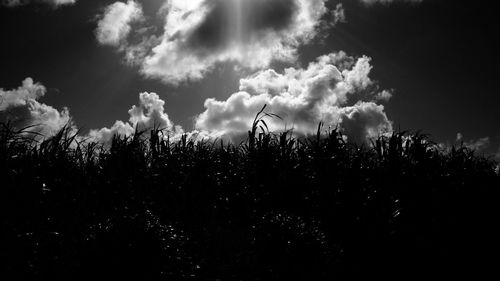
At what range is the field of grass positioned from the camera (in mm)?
4148

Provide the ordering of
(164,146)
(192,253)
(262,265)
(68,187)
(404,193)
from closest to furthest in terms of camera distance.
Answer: (262,265)
(192,253)
(68,187)
(404,193)
(164,146)

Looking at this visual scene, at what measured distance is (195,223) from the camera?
20.8 ft

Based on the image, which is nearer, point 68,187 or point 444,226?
point 68,187

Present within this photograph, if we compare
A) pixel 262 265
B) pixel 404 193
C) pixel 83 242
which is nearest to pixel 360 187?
pixel 404 193

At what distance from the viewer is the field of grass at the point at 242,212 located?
4.15 meters

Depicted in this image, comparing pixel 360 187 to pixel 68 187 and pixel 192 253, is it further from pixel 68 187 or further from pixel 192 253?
pixel 68 187

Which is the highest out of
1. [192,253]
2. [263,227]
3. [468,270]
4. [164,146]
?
[164,146]

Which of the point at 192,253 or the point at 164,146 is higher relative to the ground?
the point at 164,146

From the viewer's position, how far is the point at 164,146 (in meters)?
9.14

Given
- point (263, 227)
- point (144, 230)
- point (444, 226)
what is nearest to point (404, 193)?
point (444, 226)

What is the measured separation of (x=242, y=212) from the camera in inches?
271

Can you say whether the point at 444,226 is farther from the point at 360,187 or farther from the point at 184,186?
the point at 184,186

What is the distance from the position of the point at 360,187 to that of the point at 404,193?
1631 mm

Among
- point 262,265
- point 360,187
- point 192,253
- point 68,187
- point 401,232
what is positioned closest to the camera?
point 262,265
